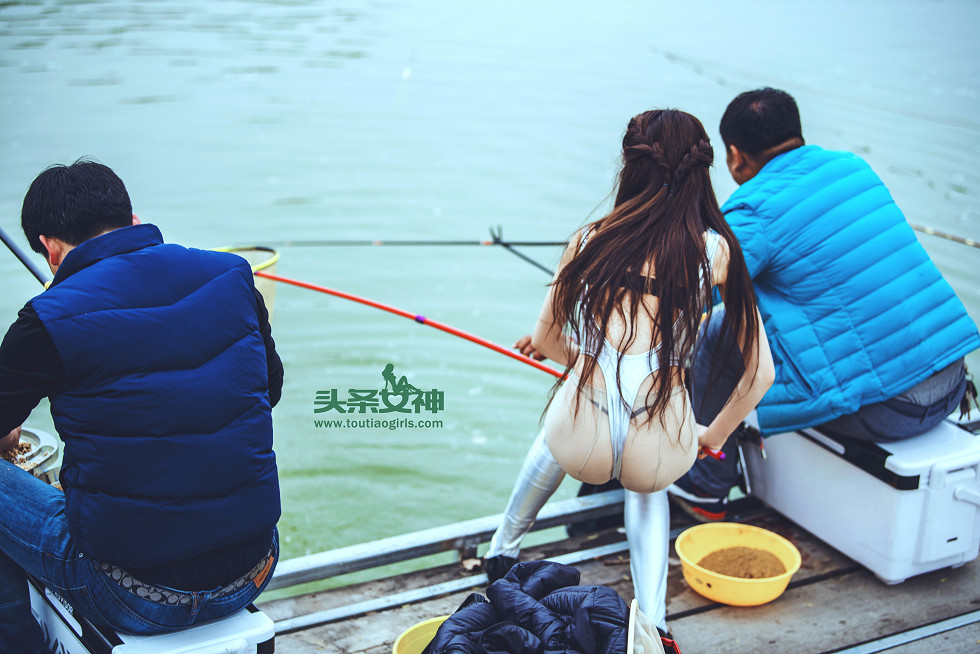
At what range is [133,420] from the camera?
4.85 ft

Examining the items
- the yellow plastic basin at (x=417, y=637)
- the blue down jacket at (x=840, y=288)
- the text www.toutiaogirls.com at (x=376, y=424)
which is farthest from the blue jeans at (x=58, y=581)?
the text www.toutiaogirls.com at (x=376, y=424)

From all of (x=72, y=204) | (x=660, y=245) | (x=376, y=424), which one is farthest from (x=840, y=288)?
(x=376, y=424)

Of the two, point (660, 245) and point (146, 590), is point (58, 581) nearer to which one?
point (146, 590)

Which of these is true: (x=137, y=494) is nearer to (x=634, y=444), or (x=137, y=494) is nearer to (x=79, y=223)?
(x=79, y=223)

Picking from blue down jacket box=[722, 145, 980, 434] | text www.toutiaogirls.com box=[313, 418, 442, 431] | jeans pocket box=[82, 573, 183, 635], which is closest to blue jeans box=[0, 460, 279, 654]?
jeans pocket box=[82, 573, 183, 635]

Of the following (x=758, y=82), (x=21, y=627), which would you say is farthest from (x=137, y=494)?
(x=758, y=82)

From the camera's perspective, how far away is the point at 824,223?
89.3 inches

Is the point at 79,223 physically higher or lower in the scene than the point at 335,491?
higher

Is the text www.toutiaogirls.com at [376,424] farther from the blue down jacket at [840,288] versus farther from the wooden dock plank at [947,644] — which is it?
the wooden dock plank at [947,644]

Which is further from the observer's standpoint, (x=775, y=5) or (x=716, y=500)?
(x=775, y=5)

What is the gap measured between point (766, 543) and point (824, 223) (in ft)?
2.86

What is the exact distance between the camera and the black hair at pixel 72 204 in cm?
160

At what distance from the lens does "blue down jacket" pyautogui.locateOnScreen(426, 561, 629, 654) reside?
1.62 meters

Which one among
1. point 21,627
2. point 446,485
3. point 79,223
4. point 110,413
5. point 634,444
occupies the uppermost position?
point 79,223
